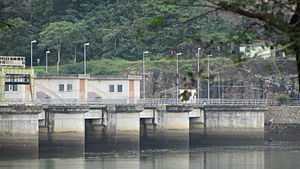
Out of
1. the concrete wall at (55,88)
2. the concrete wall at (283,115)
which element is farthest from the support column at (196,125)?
the concrete wall at (283,115)

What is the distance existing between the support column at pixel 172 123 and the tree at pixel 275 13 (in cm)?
4703

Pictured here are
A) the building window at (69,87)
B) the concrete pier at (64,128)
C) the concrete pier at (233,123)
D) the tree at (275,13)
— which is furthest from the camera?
the building window at (69,87)

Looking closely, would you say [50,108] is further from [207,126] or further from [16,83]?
[207,126]

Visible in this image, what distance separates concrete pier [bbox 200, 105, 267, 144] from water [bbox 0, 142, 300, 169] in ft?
9.99

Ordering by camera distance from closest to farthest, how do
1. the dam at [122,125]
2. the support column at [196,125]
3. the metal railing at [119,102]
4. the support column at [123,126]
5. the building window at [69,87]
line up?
the dam at [122,125]
the support column at [123,126]
the metal railing at [119,102]
the support column at [196,125]
the building window at [69,87]

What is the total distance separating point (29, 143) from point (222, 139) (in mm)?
16037

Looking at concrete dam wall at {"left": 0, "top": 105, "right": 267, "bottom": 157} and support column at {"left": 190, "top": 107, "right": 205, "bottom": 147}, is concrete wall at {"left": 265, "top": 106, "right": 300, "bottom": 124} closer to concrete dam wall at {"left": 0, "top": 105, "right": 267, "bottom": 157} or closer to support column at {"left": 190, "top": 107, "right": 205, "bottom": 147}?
concrete dam wall at {"left": 0, "top": 105, "right": 267, "bottom": 157}

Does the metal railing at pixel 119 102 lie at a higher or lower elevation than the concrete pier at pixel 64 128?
higher

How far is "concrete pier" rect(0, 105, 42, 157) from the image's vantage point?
44.8 meters

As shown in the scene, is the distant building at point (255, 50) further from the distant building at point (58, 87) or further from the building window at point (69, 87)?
the building window at point (69, 87)

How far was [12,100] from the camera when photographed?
53.1m

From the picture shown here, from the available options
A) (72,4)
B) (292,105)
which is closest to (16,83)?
(292,105)

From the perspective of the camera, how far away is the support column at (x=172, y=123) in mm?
54906

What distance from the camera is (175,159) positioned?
151 feet
